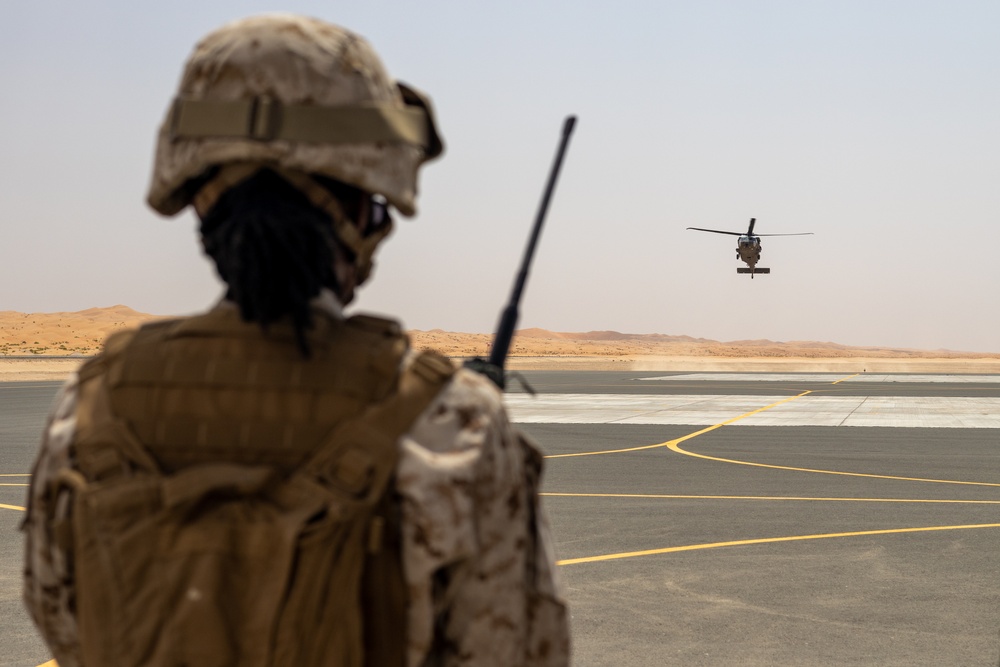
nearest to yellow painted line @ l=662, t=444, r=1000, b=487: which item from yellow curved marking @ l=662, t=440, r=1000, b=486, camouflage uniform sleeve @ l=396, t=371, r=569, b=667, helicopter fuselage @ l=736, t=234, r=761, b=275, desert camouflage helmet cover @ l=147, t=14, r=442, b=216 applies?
yellow curved marking @ l=662, t=440, r=1000, b=486

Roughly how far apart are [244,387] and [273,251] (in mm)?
232

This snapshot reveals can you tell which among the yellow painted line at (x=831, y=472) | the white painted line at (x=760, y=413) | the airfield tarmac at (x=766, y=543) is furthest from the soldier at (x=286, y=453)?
the white painted line at (x=760, y=413)

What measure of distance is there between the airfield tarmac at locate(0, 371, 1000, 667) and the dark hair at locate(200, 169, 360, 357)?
527cm

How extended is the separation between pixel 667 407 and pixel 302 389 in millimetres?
29416

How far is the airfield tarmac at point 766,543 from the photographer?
7.11 m

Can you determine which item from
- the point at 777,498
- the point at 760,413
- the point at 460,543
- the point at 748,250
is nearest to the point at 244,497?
the point at 460,543

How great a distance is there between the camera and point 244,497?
71.3 inches

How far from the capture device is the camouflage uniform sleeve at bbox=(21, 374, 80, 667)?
1.94 meters

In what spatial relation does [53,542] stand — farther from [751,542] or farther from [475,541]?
[751,542]

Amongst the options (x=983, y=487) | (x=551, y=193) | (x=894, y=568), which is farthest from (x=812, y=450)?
(x=551, y=193)

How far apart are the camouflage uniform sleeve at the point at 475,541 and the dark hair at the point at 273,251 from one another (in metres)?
0.28

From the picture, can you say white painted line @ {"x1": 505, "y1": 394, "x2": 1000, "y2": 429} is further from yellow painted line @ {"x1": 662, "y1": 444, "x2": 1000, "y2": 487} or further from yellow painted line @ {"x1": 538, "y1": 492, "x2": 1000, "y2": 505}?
yellow painted line @ {"x1": 538, "y1": 492, "x2": 1000, "y2": 505}

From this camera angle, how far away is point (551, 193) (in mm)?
2379

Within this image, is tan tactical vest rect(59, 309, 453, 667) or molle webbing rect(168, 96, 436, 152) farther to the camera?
molle webbing rect(168, 96, 436, 152)
